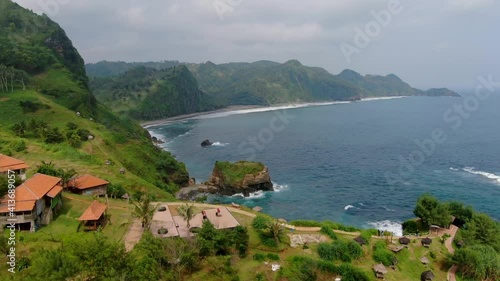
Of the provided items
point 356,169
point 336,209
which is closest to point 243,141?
point 356,169

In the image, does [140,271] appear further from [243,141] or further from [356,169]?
[243,141]

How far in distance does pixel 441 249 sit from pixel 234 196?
4457 centimetres

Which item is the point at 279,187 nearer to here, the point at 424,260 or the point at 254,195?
the point at 254,195

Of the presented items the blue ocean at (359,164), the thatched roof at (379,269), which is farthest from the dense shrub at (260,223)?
the blue ocean at (359,164)

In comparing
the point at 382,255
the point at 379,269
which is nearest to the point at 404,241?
the point at 382,255

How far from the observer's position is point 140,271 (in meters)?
26.4

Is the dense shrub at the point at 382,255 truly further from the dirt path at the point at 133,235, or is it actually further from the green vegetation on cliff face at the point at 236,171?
the green vegetation on cliff face at the point at 236,171

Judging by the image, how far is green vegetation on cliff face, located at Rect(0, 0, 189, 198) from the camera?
62.9 meters

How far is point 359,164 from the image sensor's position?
107750 millimetres

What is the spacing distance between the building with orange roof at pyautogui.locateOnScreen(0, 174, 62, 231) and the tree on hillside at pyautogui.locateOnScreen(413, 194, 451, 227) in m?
51.6

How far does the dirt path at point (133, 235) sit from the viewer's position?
35.9m

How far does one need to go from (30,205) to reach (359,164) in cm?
9095

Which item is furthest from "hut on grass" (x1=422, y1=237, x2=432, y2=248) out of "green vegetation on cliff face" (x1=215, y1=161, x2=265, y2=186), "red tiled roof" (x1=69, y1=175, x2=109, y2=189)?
"red tiled roof" (x1=69, y1=175, x2=109, y2=189)

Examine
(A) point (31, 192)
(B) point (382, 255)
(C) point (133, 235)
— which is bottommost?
(B) point (382, 255)
